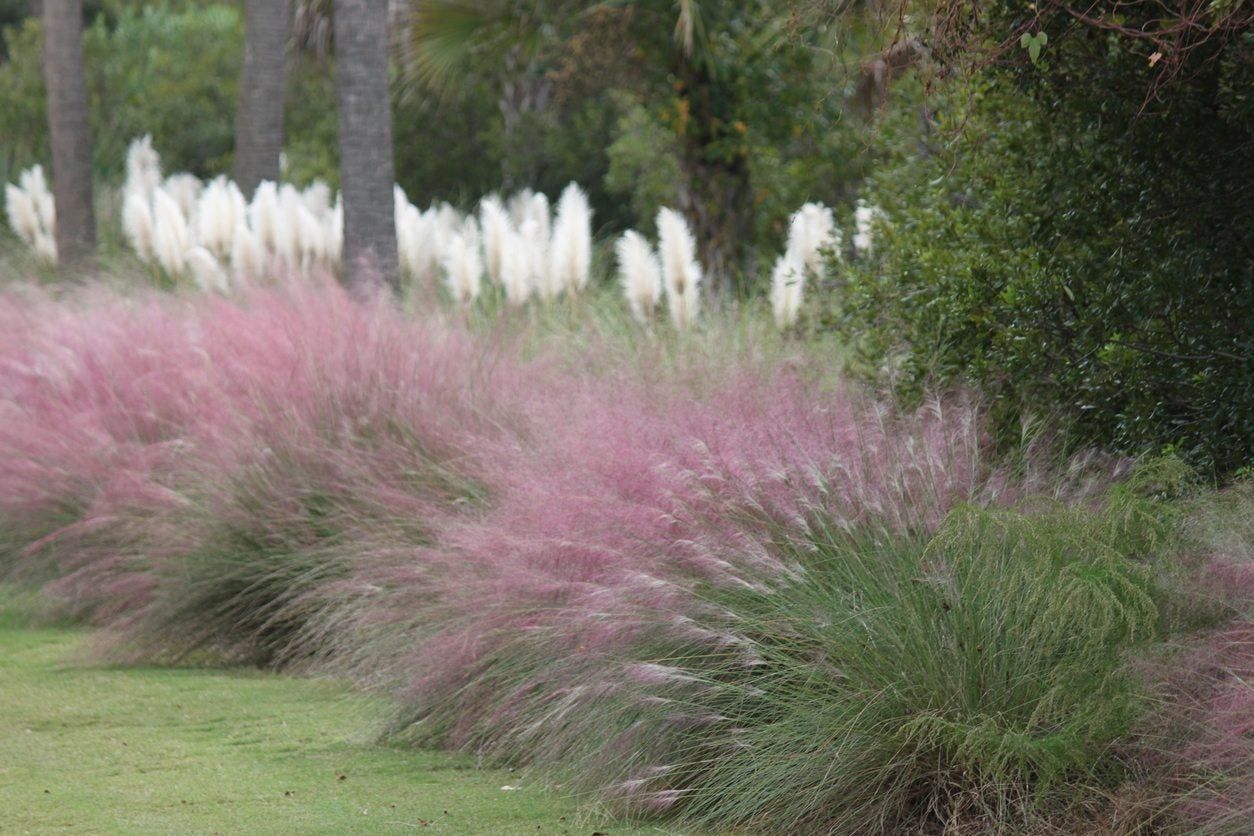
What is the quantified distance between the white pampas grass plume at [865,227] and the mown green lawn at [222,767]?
11.1ft

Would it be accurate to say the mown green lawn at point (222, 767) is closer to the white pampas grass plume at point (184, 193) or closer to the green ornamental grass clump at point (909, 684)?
the green ornamental grass clump at point (909, 684)

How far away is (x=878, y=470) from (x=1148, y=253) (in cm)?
149

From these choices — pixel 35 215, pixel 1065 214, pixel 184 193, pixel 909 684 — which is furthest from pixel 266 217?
pixel 909 684

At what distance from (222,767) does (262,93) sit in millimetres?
11927

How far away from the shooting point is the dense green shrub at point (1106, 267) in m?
5.46

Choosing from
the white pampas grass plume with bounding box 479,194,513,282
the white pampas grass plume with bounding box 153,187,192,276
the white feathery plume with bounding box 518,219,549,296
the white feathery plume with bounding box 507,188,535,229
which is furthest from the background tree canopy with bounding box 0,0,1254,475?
the white pampas grass plume with bounding box 153,187,192,276

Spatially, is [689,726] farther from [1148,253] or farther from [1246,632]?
[1148,253]

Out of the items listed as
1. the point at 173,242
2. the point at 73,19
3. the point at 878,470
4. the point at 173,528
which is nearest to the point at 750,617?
the point at 878,470

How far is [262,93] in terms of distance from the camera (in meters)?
16.3

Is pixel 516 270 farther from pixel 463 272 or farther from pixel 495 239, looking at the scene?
pixel 495 239

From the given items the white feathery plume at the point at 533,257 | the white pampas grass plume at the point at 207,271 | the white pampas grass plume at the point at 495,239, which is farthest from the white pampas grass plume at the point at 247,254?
the white feathery plume at the point at 533,257

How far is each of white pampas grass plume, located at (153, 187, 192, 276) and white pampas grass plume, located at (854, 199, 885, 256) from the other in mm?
5875

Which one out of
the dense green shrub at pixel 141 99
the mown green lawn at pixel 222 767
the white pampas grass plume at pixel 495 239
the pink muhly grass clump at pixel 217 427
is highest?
the dense green shrub at pixel 141 99

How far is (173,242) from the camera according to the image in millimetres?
12781
